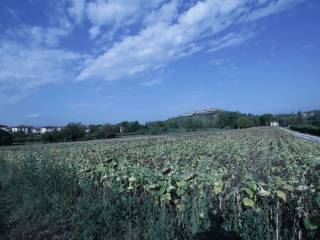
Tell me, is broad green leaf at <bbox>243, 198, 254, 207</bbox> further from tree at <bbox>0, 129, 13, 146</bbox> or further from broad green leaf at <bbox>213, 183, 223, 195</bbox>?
tree at <bbox>0, 129, 13, 146</bbox>

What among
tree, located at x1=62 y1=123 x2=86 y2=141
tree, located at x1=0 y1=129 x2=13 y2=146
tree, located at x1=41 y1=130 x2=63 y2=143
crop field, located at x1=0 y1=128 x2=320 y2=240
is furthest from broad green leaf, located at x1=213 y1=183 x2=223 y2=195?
tree, located at x1=62 y1=123 x2=86 y2=141

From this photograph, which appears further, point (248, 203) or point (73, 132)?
point (73, 132)

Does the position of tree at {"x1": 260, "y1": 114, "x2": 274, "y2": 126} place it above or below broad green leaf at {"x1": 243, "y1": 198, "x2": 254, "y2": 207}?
above

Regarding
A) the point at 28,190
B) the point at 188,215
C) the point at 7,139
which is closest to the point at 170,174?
the point at 188,215

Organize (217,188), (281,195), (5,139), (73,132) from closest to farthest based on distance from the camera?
(281,195) < (217,188) < (5,139) < (73,132)

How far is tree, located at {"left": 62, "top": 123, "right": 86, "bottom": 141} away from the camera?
6681 centimetres

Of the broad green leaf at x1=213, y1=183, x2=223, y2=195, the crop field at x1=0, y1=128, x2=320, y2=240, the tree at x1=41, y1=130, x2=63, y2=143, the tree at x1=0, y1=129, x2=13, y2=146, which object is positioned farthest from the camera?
the tree at x1=41, y1=130, x2=63, y2=143

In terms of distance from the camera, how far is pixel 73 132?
224 feet

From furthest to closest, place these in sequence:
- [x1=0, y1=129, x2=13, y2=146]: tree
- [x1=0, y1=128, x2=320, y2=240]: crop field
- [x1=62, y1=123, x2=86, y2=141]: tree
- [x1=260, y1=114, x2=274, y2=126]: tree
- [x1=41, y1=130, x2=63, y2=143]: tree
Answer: [x1=260, y1=114, x2=274, y2=126]: tree
[x1=62, y1=123, x2=86, y2=141]: tree
[x1=41, y1=130, x2=63, y2=143]: tree
[x1=0, y1=129, x2=13, y2=146]: tree
[x1=0, y1=128, x2=320, y2=240]: crop field

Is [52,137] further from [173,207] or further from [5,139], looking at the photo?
[173,207]

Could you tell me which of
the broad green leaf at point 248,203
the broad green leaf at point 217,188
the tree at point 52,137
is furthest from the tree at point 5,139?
the broad green leaf at point 248,203

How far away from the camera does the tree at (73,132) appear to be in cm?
6681

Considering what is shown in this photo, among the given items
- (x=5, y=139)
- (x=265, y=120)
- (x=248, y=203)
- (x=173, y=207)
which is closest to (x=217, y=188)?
(x=248, y=203)

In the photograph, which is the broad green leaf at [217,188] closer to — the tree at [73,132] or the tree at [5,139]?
the tree at [5,139]
